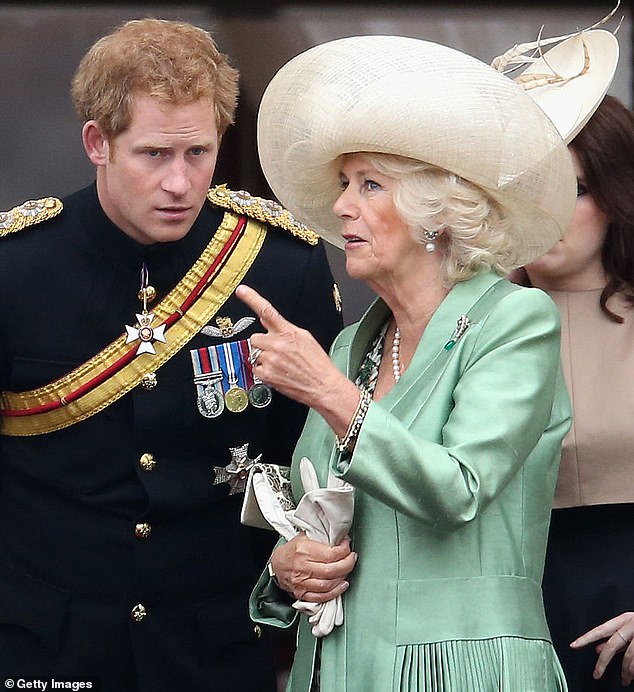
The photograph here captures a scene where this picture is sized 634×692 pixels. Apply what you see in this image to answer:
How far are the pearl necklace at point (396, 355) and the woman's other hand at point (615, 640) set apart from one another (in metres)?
0.75

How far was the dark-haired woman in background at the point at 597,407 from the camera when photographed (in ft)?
10.8

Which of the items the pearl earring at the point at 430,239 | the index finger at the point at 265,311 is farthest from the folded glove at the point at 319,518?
the pearl earring at the point at 430,239

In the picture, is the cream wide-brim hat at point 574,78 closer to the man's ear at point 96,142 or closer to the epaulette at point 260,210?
the epaulette at point 260,210

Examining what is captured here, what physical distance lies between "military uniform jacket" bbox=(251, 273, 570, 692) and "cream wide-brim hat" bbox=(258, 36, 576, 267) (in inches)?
6.5

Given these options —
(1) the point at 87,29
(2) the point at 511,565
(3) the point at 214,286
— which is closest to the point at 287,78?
(3) the point at 214,286

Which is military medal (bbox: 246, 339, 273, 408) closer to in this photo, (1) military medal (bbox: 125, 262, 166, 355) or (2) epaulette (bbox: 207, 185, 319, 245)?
(1) military medal (bbox: 125, 262, 166, 355)

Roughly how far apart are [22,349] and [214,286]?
0.43 meters

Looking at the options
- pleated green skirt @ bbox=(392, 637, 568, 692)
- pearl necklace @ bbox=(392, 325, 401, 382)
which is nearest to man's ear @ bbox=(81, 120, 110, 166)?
pearl necklace @ bbox=(392, 325, 401, 382)

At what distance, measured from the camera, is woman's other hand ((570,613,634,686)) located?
3225mm

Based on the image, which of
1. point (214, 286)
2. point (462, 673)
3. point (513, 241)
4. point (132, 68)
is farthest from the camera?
point (214, 286)

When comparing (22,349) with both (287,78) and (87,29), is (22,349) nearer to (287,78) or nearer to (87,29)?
(287,78)

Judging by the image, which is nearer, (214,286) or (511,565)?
(511,565)

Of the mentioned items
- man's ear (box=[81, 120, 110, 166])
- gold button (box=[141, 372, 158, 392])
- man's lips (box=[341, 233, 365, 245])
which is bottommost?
gold button (box=[141, 372, 158, 392])

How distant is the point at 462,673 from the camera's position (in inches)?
104
